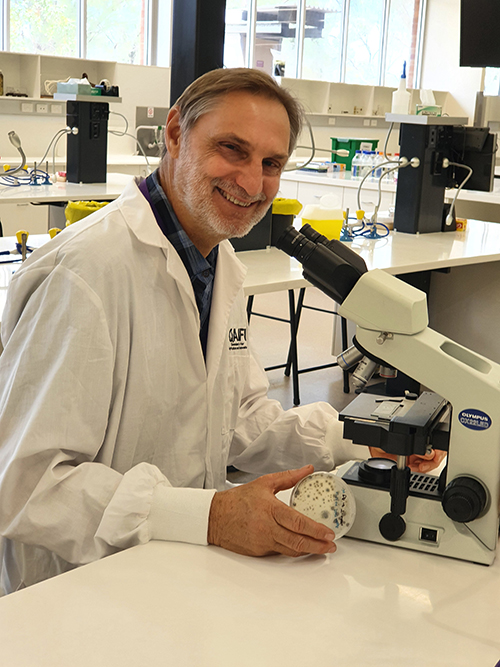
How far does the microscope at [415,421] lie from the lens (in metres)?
0.92

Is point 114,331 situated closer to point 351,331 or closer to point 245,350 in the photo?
point 245,350

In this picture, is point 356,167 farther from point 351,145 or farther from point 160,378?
point 160,378

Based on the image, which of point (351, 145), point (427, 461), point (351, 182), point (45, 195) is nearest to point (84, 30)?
point (351, 145)

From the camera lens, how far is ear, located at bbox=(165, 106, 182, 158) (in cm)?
123

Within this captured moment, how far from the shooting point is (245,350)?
138cm

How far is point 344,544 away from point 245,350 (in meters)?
0.48

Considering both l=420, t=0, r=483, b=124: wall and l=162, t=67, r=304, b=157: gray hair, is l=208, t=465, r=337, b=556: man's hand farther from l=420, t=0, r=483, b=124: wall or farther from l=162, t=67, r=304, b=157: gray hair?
l=420, t=0, r=483, b=124: wall

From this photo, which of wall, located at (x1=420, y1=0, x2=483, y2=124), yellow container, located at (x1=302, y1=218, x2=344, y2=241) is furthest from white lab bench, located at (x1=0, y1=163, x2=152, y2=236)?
wall, located at (x1=420, y1=0, x2=483, y2=124)

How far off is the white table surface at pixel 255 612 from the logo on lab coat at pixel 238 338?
0.47 meters

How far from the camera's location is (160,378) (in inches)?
45.1

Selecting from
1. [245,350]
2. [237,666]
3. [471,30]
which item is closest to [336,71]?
[471,30]

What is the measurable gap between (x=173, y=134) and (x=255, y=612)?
788mm

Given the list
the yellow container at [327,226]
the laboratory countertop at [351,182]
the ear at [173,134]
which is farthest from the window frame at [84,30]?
the ear at [173,134]

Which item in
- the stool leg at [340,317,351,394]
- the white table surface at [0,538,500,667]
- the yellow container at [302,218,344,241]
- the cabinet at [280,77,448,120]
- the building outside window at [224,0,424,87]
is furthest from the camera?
the cabinet at [280,77,448,120]
